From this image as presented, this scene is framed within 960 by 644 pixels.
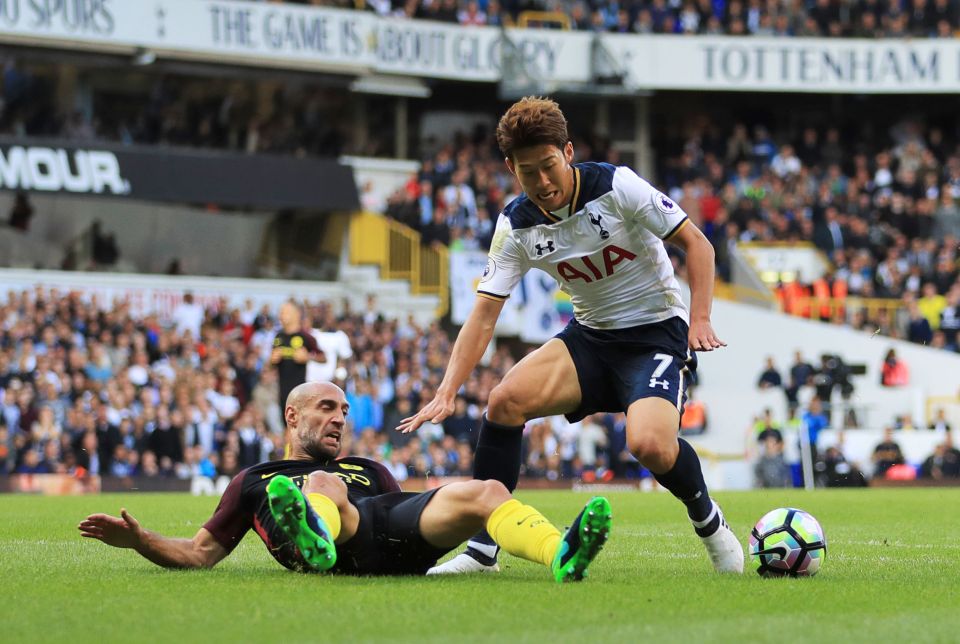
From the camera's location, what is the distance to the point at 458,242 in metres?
31.1

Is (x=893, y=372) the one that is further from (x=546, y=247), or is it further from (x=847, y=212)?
(x=546, y=247)

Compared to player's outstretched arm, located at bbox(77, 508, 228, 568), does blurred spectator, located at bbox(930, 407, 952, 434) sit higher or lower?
lower

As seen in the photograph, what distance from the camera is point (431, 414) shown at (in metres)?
7.49

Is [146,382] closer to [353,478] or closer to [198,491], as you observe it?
[198,491]

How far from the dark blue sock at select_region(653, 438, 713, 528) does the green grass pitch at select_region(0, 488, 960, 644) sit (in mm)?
311

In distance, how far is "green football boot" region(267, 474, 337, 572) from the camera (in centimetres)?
627

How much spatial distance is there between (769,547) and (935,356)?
23.1m

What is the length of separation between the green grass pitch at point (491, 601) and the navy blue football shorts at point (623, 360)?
0.85 m

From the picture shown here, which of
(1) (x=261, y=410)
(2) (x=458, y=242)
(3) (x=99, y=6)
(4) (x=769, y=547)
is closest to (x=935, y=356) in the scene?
(2) (x=458, y=242)

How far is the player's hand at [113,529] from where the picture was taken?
6.90 meters

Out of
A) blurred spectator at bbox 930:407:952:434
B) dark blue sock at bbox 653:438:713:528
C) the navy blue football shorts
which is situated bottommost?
blurred spectator at bbox 930:407:952:434

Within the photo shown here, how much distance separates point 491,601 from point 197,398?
16615 millimetres

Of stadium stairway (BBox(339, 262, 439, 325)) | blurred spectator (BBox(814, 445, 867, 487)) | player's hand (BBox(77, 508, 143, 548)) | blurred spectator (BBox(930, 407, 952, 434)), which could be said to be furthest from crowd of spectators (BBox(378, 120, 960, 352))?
player's hand (BBox(77, 508, 143, 548))

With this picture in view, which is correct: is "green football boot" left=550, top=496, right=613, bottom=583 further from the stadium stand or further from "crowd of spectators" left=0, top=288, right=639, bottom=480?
"crowd of spectators" left=0, top=288, right=639, bottom=480
